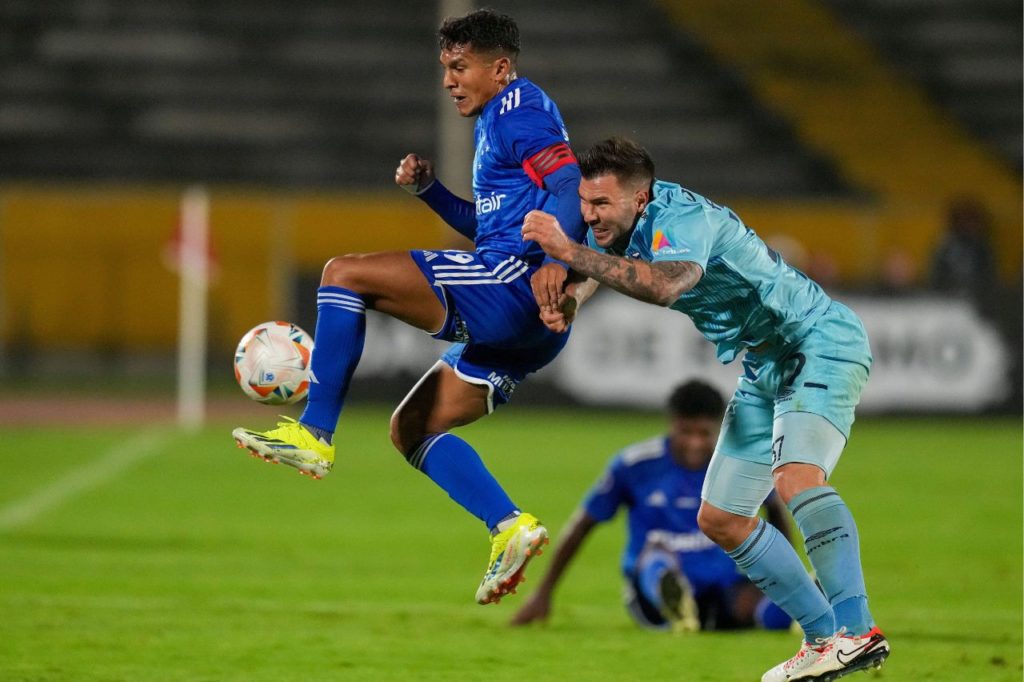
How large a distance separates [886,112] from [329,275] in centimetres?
2299

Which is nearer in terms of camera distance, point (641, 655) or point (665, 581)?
point (641, 655)

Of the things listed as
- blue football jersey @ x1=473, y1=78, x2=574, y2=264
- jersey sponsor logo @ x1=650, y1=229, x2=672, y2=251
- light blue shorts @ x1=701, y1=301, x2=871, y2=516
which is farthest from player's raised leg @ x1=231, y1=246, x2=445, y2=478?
light blue shorts @ x1=701, y1=301, x2=871, y2=516

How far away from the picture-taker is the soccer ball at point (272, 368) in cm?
670

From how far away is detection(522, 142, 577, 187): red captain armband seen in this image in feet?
20.7

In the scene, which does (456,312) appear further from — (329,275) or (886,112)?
(886,112)

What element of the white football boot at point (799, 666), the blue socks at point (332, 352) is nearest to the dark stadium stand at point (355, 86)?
the blue socks at point (332, 352)

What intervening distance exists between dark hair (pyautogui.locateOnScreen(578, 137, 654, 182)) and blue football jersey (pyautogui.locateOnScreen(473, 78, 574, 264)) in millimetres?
279

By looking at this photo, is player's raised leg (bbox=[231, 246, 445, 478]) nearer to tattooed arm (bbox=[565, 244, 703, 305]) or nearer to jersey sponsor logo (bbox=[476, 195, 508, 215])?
jersey sponsor logo (bbox=[476, 195, 508, 215])

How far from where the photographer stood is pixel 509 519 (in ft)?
22.0

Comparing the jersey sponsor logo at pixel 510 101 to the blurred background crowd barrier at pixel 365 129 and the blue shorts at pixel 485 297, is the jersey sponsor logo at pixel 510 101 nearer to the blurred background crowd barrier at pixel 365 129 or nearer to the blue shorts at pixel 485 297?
the blue shorts at pixel 485 297

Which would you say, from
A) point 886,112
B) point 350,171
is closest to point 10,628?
point 350,171

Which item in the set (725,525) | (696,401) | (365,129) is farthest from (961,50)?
(725,525)

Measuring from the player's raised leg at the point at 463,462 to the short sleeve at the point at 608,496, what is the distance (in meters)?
1.70

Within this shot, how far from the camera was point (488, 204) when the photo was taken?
6656 millimetres
